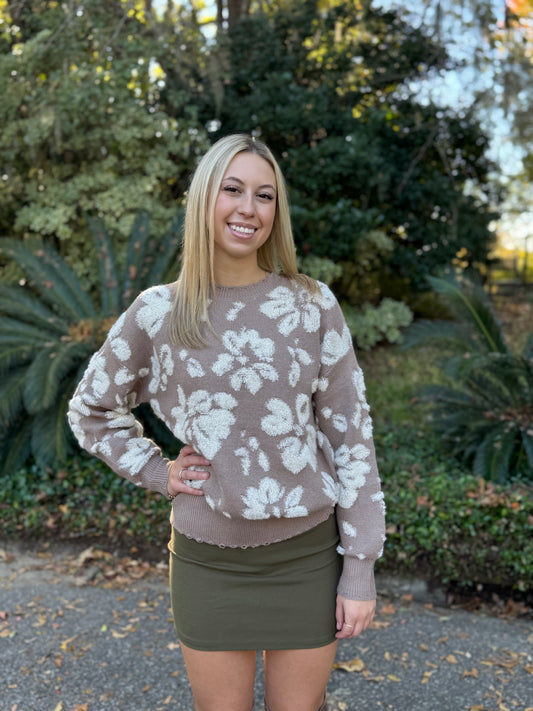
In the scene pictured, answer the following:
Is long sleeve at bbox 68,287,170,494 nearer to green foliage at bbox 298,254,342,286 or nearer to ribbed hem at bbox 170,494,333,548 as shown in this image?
ribbed hem at bbox 170,494,333,548

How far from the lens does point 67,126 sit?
215 inches

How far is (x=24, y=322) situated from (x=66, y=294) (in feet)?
1.25

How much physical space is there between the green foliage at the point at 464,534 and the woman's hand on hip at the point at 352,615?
92.5 inches

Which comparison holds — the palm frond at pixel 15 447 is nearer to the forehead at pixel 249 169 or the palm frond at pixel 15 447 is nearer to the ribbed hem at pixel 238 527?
the ribbed hem at pixel 238 527

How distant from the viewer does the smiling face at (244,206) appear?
1.66 metres

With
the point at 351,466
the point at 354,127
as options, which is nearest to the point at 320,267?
the point at 354,127

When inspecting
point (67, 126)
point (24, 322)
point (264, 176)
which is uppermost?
point (67, 126)

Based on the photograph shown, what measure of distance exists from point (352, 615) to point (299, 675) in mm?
209

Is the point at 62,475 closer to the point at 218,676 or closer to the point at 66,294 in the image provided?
the point at 66,294

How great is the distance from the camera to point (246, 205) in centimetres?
165

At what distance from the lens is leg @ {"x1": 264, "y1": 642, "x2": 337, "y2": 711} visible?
1.69m

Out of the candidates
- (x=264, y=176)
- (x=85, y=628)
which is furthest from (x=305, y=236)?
(x=264, y=176)

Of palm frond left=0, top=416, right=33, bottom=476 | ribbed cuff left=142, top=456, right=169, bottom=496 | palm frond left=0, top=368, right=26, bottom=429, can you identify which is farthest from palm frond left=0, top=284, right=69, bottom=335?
ribbed cuff left=142, top=456, right=169, bottom=496

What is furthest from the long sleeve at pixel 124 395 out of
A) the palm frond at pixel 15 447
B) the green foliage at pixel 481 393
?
the palm frond at pixel 15 447
